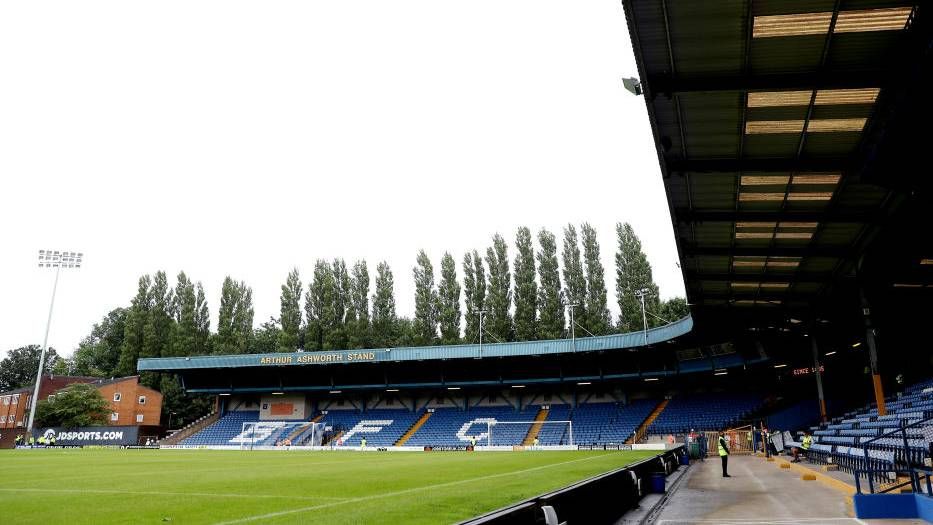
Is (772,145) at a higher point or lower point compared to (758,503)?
higher

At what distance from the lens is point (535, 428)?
5616 centimetres

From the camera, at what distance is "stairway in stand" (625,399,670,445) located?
49.2m

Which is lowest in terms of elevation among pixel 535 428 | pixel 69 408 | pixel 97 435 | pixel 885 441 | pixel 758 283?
pixel 97 435

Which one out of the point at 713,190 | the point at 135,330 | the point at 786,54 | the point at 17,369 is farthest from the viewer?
the point at 17,369

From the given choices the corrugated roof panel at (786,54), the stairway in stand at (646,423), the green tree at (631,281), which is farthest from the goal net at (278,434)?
the corrugated roof panel at (786,54)

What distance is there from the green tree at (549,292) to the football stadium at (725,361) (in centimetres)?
796

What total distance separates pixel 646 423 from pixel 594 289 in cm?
2031

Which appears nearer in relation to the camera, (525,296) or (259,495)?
(259,495)

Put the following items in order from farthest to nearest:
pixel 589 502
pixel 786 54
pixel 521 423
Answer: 1. pixel 521 423
2. pixel 786 54
3. pixel 589 502

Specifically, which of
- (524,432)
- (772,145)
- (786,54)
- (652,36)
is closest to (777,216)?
(772,145)

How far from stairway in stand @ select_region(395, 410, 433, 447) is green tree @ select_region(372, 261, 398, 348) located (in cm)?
1382

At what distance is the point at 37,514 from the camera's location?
434 inches

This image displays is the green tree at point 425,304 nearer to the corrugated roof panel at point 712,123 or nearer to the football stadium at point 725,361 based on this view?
the football stadium at point 725,361

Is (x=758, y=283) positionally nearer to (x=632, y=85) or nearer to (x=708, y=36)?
(x=632, y=85)
